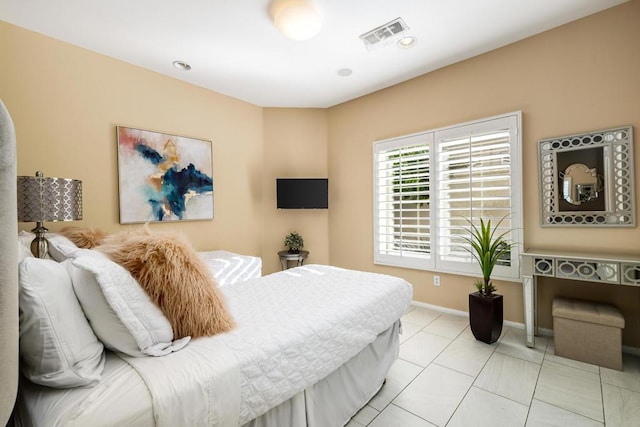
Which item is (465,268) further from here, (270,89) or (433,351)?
(270,89)

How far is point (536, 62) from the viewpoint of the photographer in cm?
261

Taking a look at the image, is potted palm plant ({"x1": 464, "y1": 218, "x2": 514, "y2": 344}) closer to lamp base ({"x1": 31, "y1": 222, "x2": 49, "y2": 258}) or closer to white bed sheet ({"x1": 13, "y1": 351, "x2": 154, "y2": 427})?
white bed sheet ({"x1": 13, "y1": 351, "x2": 154, "y2": 427})

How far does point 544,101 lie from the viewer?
2574mm

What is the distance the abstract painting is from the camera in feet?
9.57

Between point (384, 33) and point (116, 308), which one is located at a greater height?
point (384, 33)

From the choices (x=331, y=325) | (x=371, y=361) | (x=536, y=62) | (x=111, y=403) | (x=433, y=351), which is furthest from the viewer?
(x=536, y=62)

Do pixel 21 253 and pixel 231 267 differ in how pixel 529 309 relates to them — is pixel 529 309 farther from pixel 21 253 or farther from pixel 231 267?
pixel 21 253

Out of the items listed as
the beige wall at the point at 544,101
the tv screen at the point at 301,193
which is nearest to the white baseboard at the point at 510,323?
the beige wall at the point at 544,101

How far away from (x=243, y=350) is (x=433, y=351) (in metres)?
1.90

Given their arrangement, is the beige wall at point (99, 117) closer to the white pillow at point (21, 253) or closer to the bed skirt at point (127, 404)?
the white pillow at point (21, 253)

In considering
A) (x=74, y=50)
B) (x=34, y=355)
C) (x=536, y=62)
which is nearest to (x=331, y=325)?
(x=34, y=355)

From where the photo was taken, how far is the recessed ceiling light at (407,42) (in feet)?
8.57

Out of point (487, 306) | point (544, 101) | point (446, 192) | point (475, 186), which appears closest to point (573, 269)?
point (487, 306)

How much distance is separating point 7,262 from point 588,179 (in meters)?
3.50
